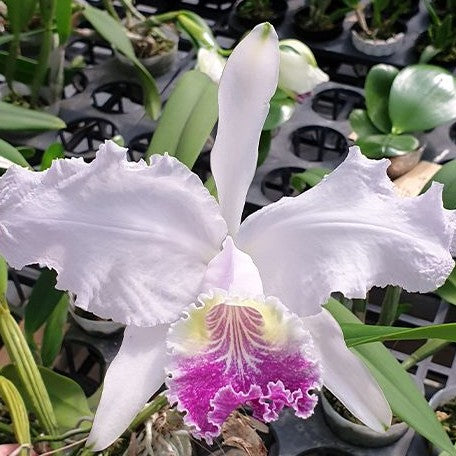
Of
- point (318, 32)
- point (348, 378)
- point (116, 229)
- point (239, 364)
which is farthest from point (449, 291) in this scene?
point (318, 32)

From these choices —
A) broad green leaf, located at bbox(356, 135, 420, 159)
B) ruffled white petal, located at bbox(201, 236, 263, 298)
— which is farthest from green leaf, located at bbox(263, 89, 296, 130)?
ruffled white petal, located at bbox(201, 236, 263, 298)

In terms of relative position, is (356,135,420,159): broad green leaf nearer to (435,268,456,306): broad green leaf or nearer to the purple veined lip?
(435,268,456,306): broad green leaf

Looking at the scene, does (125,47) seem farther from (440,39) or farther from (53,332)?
(440,39)

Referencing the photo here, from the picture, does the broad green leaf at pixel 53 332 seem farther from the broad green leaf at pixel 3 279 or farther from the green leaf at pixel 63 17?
the green leaf at pixel 63 17

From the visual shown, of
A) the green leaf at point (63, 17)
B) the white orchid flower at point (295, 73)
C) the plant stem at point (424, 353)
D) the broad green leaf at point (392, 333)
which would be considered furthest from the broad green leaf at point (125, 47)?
the broad green leaf at point (392, 333)

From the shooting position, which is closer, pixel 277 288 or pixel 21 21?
pixel 277 288

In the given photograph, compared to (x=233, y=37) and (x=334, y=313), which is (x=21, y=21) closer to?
(x=233, y=37)

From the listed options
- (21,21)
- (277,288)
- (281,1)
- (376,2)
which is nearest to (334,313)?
(277,288)
